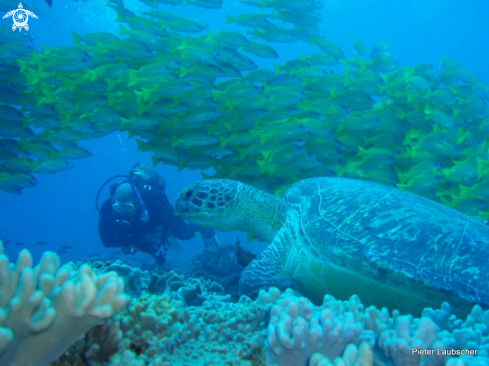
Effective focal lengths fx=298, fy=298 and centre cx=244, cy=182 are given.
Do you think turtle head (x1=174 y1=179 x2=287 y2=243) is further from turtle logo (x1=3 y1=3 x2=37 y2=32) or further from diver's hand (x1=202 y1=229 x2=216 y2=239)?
turtle logo (x1=3 y1=3 x2=37 y2=32)

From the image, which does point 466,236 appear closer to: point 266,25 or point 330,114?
point 330,114

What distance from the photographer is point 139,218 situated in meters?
6.69

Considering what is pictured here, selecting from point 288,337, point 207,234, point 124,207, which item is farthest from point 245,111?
point 207,234

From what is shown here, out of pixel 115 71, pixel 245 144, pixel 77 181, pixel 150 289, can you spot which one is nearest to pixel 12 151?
pixel 115 71

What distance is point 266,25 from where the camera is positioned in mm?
6430

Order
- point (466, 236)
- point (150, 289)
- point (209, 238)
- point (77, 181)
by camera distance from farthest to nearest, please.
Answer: point (77, 181)
point (209, 238)
point (150, 289)
point (466, 236)

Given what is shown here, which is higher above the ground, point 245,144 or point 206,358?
point 245,144

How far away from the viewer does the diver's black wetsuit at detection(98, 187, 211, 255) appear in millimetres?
6758

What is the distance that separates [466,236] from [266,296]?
159 centimetres

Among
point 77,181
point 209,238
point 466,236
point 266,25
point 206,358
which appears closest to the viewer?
point 206,358

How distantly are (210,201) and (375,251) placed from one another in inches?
72.3

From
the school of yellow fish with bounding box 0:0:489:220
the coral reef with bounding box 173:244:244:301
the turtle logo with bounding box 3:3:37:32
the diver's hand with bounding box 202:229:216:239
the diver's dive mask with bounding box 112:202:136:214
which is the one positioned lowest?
the coral reef with bounding box 173:244:244:301

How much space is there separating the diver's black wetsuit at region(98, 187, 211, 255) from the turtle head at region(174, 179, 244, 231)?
3.58 metres

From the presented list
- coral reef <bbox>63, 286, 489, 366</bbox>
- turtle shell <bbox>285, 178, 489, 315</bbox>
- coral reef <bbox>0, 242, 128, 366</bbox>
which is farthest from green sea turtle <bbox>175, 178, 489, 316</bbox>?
coral reef <bbox>0, 242, 128, 366</bbox>
